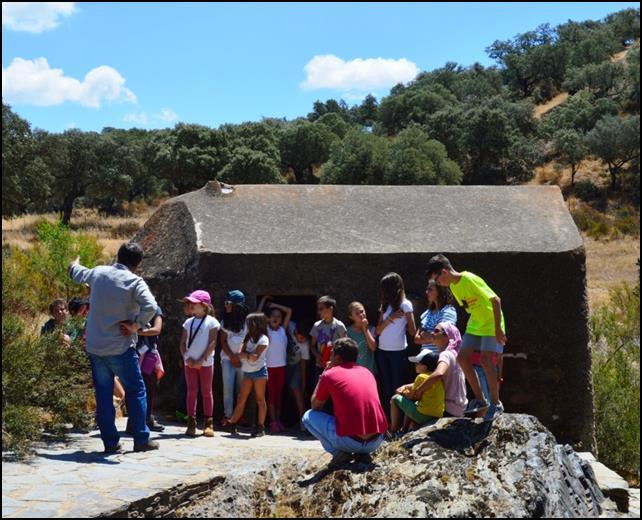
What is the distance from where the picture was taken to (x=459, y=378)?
758 centimetres

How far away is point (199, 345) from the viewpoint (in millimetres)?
8047

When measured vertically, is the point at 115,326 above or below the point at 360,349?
above

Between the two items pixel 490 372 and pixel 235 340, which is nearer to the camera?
pixel 490 372

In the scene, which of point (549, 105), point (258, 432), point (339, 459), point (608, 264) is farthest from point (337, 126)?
point (339, 459)

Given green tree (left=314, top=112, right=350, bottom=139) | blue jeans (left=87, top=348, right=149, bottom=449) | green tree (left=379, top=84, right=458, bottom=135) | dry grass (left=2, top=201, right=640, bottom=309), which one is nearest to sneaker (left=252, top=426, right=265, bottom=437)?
blue jeans (left=87, top=348, right=149, bottom=449)

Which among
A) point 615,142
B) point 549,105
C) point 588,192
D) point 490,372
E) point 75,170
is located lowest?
point 490,372

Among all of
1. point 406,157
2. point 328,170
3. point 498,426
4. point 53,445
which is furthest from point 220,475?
point 328,170

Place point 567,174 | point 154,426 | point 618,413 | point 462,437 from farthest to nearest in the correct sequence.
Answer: point 567,174 < point 618,413 < point 154,426 < point 462,437

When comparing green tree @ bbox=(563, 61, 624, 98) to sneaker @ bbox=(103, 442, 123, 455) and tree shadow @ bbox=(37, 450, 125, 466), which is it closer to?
sneaker @ bbox=(103, 442, 123, 455)

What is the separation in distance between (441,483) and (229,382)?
121 inches

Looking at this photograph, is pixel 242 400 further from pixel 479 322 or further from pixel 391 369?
pixel 479 322

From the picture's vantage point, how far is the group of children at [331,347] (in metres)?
7.15

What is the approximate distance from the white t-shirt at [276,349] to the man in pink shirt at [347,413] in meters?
2.11

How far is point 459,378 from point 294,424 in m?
2.76
